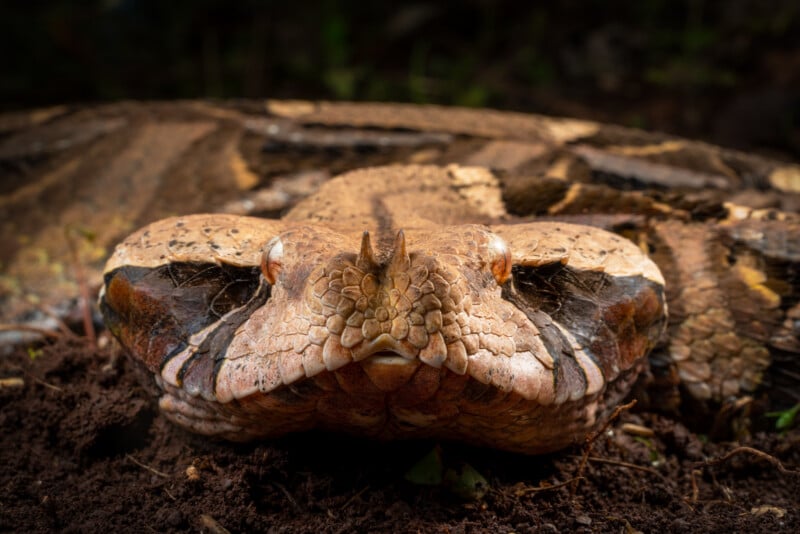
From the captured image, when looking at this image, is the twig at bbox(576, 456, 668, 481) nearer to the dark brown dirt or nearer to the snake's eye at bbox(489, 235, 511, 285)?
the dark brown dirt

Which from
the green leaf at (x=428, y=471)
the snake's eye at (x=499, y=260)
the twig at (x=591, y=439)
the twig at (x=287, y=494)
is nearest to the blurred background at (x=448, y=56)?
the twig at (x=591, y=439)

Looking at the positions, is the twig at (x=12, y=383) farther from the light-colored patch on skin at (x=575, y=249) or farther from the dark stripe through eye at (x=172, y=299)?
the light-colored patch on skin at (x=575, y=249)

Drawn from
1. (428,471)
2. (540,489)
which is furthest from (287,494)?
(540,489)

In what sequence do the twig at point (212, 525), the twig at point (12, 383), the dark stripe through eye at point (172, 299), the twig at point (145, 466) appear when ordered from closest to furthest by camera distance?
the twig at point (212, 525)
the dark stripe through eye at point (172, 299)
the twig at point (145, 466)
the twig at point (12, 383)

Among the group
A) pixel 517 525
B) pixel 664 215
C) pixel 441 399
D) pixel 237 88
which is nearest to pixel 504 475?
pixel 517 525

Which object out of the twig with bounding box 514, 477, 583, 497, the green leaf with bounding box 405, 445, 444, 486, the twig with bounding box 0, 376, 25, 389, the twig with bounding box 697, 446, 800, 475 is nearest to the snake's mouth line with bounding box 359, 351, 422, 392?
the green leaf with bounding box 405, 445, 444, 486

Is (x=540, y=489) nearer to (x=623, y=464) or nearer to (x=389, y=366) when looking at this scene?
(x=623, y=464)

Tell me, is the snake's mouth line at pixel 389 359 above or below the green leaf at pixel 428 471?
above

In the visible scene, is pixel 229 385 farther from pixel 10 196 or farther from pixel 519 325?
pixel 10 196
